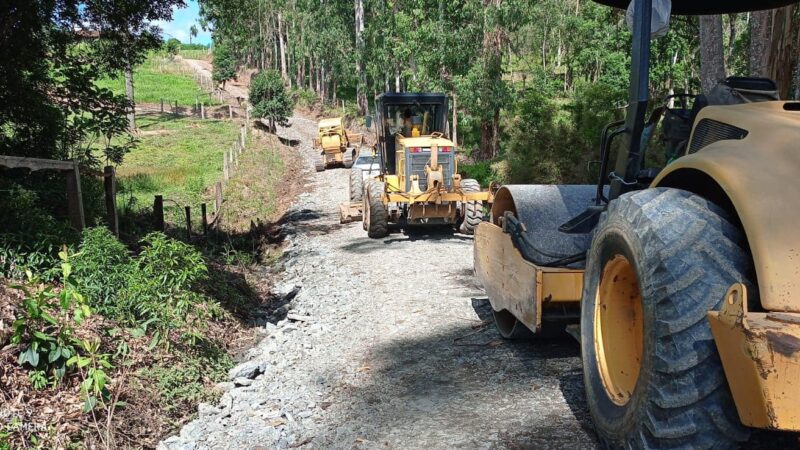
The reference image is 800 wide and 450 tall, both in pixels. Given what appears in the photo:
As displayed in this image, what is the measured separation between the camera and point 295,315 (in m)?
8.27

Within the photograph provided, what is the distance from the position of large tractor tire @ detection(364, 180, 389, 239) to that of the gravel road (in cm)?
253

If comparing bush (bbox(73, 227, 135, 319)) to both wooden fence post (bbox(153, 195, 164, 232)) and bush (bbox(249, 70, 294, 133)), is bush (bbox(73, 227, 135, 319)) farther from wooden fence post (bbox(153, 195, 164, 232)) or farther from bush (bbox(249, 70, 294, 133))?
bush (bbox(249, 70, 294, 133))

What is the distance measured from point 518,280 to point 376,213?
299 inches

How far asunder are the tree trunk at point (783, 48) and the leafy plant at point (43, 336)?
10.1 meters

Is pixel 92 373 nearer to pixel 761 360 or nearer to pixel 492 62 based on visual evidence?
pixel 761 360

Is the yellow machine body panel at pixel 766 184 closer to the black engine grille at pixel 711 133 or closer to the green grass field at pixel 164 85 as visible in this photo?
the black engine grille at pixel 711 133

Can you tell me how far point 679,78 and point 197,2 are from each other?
27.7 m

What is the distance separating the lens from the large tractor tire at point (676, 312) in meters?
2.32

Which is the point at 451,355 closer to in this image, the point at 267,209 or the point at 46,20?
the point at 46,20

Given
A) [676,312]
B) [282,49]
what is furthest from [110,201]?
[282,49]

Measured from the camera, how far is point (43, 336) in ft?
16.1

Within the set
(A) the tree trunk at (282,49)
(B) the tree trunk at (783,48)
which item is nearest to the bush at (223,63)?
(A) the tree trunk at (282,49)

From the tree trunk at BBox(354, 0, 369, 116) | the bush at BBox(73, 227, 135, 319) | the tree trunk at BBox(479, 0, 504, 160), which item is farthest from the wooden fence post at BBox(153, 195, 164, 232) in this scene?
the tree trunk at BBox(354, 0, 369, 116)

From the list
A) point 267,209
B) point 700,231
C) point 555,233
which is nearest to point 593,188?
point 555,233
